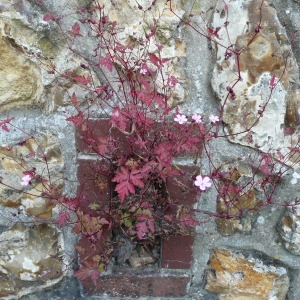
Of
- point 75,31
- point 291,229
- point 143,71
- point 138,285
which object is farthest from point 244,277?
point 75,31

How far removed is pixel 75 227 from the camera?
1.21 metres

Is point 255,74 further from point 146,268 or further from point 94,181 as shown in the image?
point 146,268

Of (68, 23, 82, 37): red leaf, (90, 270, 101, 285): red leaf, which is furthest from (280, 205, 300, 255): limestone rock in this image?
(68, 23, 82, 37): red leaf

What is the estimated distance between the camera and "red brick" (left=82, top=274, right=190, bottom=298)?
133cm

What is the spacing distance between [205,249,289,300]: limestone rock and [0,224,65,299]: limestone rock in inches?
18.6

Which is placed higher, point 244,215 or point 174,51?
point 174,51

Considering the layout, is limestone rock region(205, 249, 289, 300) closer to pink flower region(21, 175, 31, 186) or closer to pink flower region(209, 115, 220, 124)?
pink flower region(209, 115, 220, 124)

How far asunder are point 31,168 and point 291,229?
Result: 0.78 metres

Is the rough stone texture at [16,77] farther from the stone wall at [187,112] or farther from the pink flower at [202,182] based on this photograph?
the pink flower at [202,182]

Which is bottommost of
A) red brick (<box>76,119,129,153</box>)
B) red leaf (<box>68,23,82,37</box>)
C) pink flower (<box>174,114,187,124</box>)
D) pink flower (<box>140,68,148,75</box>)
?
red brick (<box>76,119,129,153</box>)

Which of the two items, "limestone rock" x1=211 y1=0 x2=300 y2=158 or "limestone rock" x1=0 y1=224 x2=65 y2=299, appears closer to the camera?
"limestone rock" x1=211 y1=0 x2=300 y2=158

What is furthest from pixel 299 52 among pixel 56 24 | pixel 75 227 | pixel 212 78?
pixel 75 227

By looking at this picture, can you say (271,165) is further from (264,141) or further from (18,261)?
(18,261)

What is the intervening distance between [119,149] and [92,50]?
0.93 ft
